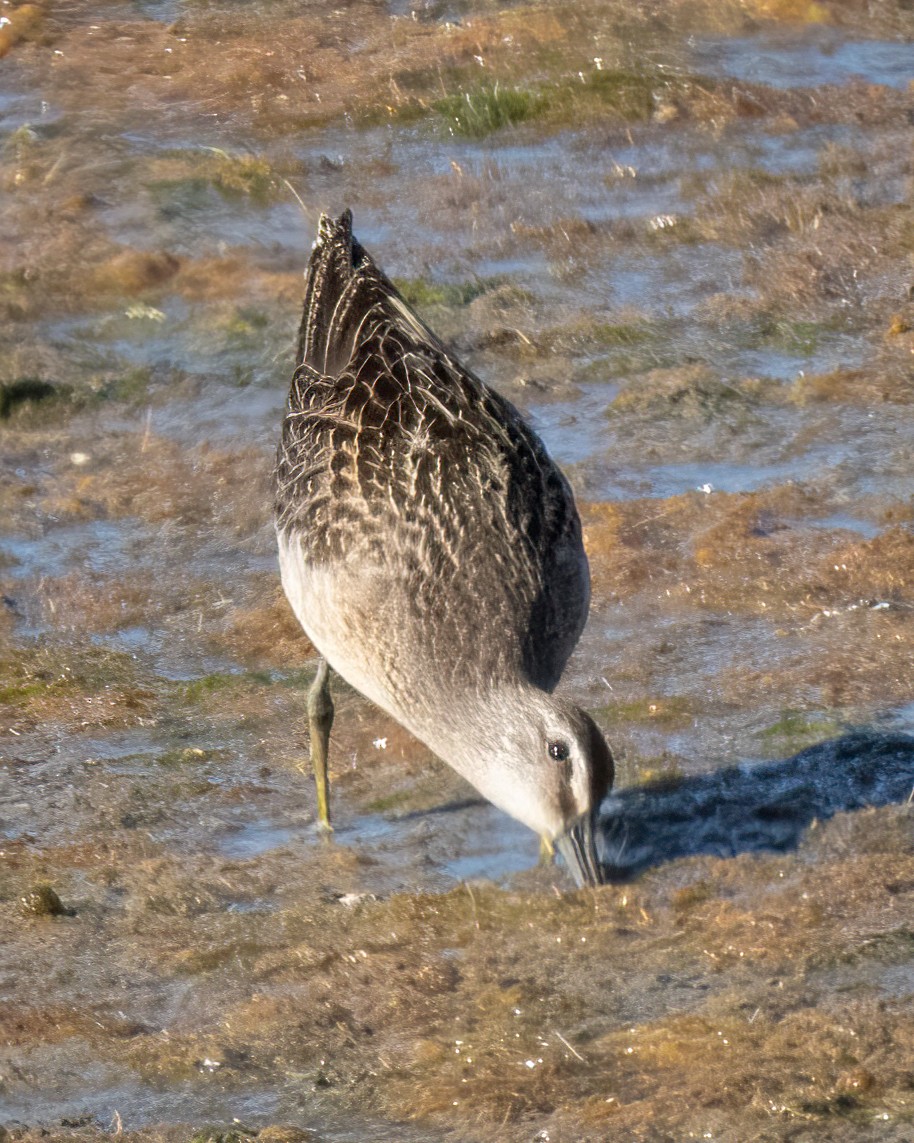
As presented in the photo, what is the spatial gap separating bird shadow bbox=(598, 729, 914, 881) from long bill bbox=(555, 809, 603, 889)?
5.2 inches

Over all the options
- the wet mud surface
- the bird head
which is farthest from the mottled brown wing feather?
the wet mud surface

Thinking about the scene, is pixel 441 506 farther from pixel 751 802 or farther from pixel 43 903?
pixel 43 903

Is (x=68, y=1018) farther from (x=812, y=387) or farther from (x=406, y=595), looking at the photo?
(x=812, y=387)

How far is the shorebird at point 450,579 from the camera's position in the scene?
16.8 feet

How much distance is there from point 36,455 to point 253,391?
1162 mm

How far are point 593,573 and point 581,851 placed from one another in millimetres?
2131

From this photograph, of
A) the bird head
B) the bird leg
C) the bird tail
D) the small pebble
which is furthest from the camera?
the bird tail

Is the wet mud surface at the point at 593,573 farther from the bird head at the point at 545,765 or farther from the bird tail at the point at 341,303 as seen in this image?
the bird tail at the point at 341,303

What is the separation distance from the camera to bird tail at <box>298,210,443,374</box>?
248 inches

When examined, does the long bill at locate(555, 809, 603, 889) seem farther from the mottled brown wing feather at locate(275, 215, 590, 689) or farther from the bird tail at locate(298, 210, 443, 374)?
the bird tail at locate(298, 210, 443, 374)

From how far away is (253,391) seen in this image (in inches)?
345

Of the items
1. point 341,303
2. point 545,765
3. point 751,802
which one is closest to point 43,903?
point 545,765

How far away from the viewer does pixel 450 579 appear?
5.42 meters

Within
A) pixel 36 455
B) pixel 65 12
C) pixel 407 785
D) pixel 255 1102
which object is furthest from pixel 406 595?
pixel 65 12
